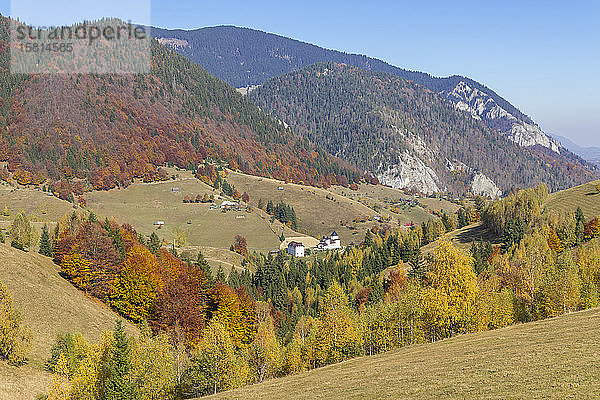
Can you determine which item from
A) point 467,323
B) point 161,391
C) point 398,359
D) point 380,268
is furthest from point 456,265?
point 380,268

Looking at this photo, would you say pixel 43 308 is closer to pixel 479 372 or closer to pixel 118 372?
pixel 118 372

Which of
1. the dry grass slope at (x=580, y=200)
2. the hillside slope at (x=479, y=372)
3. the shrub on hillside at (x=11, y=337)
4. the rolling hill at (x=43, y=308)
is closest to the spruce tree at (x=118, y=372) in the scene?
the hillside slope at (x=479, y=372)

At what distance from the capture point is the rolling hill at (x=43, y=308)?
55.0 meters

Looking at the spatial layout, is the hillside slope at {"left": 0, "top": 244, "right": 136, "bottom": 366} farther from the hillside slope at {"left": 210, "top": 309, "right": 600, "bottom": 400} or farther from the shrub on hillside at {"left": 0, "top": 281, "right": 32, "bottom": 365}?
the hillside slope at {"left": 210, "top": 309, "right": 600, "bottom": 400}

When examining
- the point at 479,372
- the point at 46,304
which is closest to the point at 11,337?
the point at 46,304

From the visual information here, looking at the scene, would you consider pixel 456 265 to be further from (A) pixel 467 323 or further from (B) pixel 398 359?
(B) pixel 398 359

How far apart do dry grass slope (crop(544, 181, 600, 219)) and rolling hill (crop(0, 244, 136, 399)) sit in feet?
438

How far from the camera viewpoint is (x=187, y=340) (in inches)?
3152

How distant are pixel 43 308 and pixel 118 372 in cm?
3293

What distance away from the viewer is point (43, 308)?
7025 centimetres

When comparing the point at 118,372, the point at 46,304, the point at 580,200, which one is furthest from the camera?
the point at 580,200

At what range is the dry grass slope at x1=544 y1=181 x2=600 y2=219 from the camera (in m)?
144

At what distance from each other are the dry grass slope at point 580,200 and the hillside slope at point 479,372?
11131cm

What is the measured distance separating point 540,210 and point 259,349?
119 metres
